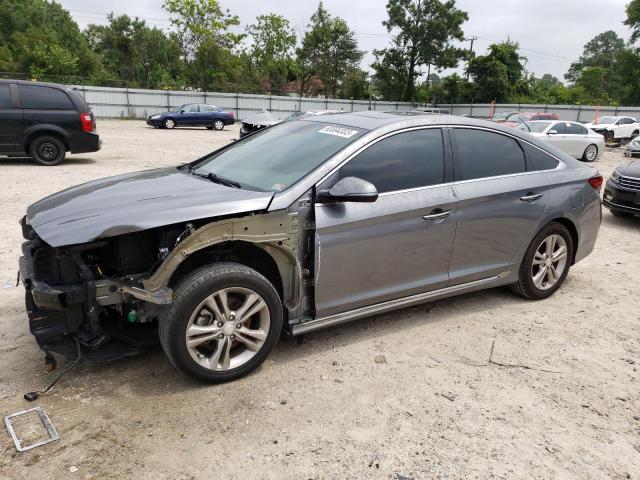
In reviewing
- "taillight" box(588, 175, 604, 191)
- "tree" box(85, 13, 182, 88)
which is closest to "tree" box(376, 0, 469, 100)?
"tree" box(85, 13, 182, 88)

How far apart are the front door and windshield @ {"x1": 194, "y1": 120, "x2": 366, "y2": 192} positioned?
0.21m

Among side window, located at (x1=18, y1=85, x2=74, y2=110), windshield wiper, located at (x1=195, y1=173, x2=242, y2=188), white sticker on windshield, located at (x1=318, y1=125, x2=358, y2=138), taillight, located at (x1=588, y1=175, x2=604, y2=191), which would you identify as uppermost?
side window, located at (x1=18, y1=85, x2=74, y2=110)

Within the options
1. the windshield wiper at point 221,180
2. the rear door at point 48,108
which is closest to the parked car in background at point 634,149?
the rear door at point 48,108

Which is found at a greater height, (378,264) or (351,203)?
(351,203)

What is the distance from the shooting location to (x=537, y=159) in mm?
4488

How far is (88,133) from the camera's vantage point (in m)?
11.3

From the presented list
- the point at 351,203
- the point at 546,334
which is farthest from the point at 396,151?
the point at 546,334

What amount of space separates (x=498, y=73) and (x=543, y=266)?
150ft

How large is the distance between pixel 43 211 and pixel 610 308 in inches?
180

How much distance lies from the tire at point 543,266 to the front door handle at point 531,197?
31 cm

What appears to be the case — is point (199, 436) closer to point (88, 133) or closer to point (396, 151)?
point (396, 151)

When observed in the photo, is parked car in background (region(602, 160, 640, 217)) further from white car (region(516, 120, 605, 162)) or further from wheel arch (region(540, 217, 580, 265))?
white car (region(516, 120, 605, 162))

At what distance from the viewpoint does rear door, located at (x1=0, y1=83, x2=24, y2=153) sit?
10.5 metres

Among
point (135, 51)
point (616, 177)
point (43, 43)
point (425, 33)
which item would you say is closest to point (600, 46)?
point (425, 33)
